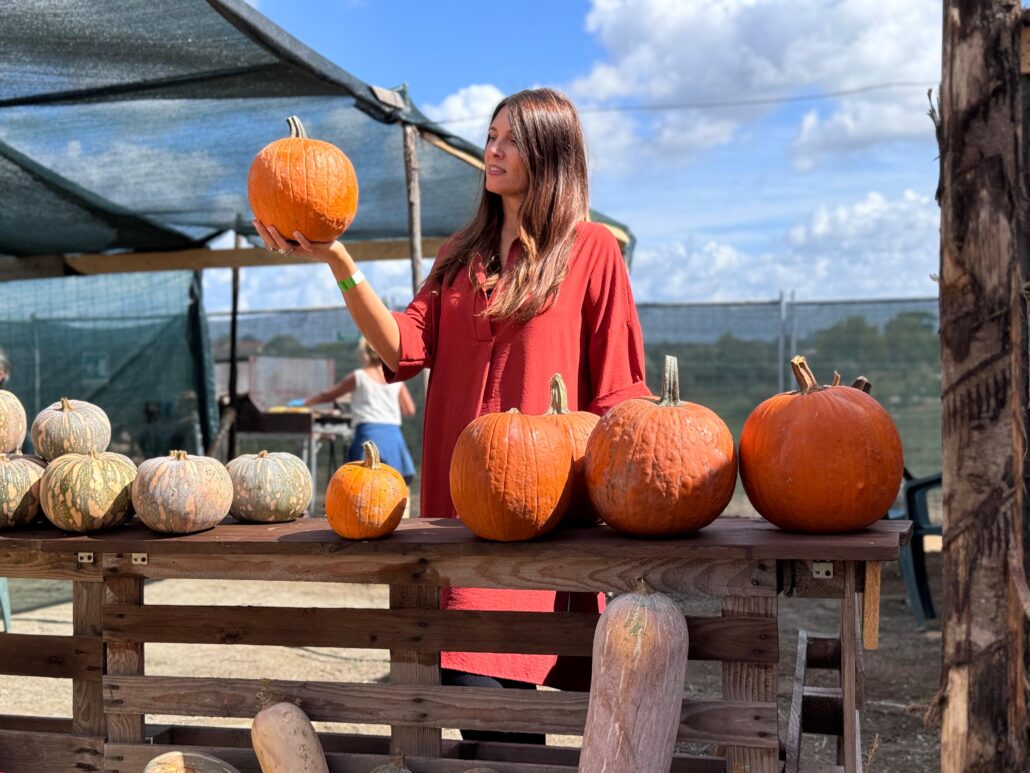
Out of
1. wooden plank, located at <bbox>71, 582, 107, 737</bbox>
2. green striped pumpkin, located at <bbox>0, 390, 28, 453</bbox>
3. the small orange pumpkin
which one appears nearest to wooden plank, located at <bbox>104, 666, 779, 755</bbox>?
wooden plank, located at <bbox>71, 582, 107, 737</bbox>

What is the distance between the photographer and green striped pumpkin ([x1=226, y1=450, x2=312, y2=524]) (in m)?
2.74

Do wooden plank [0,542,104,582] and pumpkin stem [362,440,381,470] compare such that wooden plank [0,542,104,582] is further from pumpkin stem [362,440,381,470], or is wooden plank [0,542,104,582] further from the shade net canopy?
the shade net canopy

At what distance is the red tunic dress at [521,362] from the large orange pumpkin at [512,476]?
0.95 feet

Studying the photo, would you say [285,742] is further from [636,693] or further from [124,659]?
[636,693]

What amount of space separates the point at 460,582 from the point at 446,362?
2.00 ft

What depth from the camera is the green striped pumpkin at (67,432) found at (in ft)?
9.85

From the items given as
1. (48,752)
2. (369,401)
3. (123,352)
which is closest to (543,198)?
(48,752)

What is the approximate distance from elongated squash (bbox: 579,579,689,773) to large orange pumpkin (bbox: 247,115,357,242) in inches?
44.7

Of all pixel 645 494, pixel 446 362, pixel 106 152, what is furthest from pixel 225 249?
pixel 645 494

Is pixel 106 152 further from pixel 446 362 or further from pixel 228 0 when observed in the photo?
pixel 446 362

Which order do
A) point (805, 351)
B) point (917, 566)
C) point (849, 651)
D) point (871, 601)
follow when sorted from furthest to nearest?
point (805, 351) < point (917, 566) < point (849, 651) < point (871, 601)

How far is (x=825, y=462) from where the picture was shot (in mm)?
2148

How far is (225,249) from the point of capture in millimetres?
8984

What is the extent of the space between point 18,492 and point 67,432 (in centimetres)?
37
